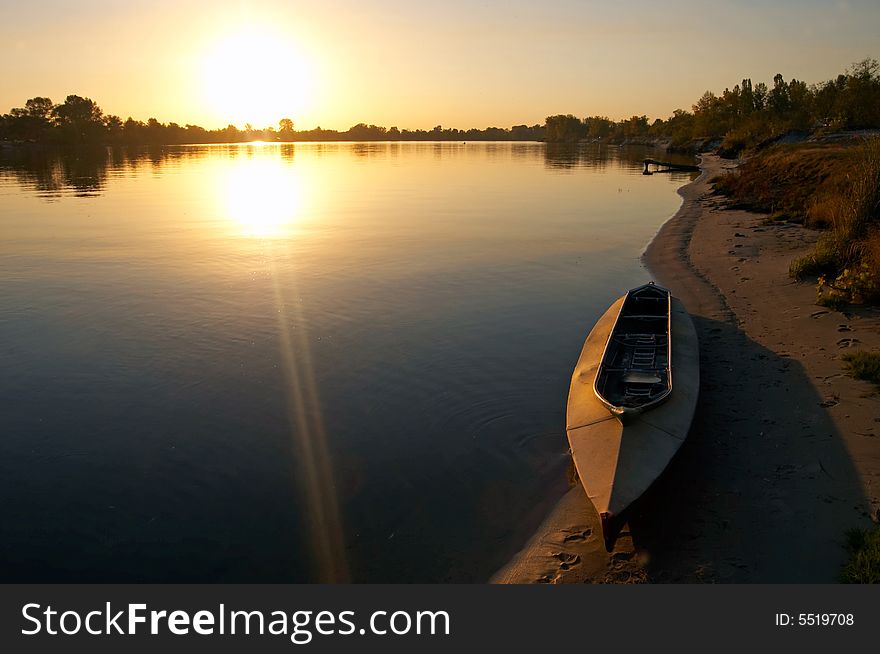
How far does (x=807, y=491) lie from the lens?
8523mm

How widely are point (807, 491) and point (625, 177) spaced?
69153 mm

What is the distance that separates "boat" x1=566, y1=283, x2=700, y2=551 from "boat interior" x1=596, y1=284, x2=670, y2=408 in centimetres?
2

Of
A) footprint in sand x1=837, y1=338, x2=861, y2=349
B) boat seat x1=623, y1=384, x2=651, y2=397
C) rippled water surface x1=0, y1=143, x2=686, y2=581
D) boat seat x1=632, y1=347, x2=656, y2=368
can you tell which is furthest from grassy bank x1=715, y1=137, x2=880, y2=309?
boat seat x1=623, y1=384, x2=651, y2=397

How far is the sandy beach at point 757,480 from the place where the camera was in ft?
24.4

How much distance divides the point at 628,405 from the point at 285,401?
7.57 meters

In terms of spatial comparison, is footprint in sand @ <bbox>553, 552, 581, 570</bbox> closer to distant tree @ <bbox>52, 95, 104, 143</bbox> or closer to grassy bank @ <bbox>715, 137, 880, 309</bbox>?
grassy bank @ <bbox>715, 137, 880, 309</bbox>

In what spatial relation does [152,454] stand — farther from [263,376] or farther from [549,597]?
[549,597]

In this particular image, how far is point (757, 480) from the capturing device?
8.99m

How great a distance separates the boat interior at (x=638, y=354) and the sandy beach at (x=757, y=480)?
1.09 metres

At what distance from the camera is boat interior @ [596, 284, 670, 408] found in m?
11.0

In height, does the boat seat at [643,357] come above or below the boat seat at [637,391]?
above

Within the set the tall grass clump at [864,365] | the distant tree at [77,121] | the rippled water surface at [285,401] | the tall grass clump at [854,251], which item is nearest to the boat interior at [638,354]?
the rippled water surface at [285,401]

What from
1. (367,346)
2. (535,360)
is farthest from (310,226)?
(535,360)

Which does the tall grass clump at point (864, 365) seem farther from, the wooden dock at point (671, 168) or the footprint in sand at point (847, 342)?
the wooden dock at point (671, 168)
